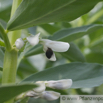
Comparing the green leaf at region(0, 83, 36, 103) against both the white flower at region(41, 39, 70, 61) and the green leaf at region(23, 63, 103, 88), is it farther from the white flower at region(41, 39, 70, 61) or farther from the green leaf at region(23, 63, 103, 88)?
the green leaf at region(23, 63, 103, 88)

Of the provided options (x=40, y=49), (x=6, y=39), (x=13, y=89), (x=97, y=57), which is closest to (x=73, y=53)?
(x=40, y=49)

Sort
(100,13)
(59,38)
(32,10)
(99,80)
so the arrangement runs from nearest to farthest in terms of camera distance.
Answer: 1. (32,10)
2. (99,80)
3. (59,38)
4. (100,13)

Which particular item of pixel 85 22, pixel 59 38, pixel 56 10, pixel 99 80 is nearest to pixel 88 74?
pixel 99 80

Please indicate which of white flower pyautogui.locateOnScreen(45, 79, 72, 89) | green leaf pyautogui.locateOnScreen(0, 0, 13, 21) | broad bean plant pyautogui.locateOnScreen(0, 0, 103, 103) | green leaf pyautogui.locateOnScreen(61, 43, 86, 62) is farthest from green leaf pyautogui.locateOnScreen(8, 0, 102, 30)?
green leaf pyautogui.locateOnScreen(0, 0, 13, 21)

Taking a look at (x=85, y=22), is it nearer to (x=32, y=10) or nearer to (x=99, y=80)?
(x=99, y=80)

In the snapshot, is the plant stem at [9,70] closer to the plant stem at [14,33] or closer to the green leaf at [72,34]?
the plant stem at [14,33]

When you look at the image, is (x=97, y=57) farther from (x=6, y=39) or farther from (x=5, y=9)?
(x=6, y=39)
